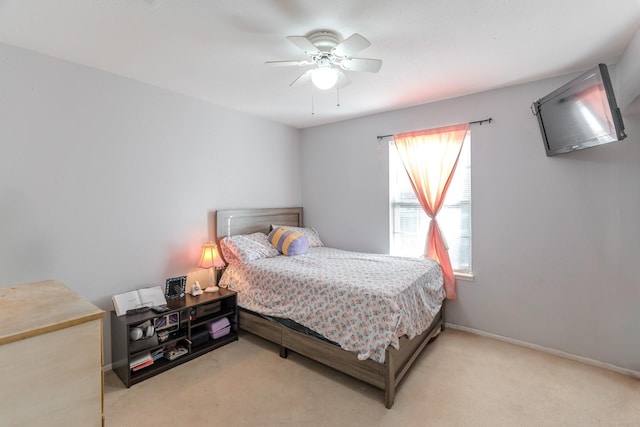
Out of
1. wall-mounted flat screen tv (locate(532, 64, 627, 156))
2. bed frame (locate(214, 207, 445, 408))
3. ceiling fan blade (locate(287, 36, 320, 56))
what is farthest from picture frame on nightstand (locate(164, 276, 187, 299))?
wall-mounted flat screen tv (locate(532, 64, 627, 156))

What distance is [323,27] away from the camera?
5.92ft

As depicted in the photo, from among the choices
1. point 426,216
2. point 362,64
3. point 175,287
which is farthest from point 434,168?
point 175,287

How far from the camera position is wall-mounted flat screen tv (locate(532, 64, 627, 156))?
6.04 feet

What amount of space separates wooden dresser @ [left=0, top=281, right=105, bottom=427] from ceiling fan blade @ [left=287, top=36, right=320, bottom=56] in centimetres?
164

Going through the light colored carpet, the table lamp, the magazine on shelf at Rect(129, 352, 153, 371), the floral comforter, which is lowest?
the light colored carpet

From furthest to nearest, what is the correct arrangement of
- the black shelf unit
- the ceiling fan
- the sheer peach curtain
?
1. the sheer peach curtain
2. the black shelf unit
3. the ceiling fan

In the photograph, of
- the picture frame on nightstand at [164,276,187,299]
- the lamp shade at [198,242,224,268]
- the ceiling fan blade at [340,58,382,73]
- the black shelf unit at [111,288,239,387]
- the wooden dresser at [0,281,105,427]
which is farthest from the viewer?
the lamp shade at [198,242,224,268]

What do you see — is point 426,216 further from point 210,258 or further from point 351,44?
point 210,258

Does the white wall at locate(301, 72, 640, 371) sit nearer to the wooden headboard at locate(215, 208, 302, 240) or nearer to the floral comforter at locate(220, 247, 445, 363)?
the floral comforter at locate(220, 247, 445, 363)

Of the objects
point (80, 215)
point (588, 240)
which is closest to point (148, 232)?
point (80, 215)

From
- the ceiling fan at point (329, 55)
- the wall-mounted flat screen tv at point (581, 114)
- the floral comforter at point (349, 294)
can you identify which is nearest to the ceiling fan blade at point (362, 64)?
the ceiling fan at point (329, 55)

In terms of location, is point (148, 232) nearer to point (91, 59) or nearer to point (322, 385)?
point (91, 59)

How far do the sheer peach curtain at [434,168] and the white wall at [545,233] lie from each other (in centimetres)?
13

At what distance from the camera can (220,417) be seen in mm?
1855
